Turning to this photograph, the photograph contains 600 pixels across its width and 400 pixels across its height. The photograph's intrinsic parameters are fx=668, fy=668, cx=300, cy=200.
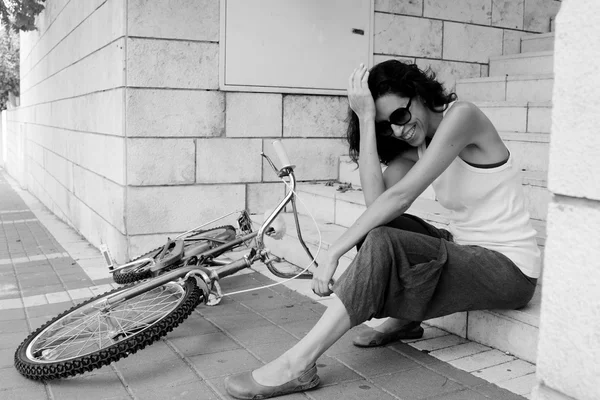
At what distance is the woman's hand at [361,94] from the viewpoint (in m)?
3.04

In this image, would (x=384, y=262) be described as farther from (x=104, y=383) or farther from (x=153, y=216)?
(x=153, y=216)

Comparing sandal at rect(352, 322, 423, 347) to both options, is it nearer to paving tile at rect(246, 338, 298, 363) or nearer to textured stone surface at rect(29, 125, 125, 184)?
paving tile at rect(246, 338, 298, 363)

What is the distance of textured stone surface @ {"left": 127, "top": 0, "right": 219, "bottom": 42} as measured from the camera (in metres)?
5.35

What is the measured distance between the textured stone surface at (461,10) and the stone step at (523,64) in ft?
1.46

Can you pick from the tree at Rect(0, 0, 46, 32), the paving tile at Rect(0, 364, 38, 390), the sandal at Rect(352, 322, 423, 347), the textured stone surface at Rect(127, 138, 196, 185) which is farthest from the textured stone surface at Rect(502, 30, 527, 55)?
the tree at Rect(0, 0, 46, 32)

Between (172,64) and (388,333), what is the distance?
3121 mm

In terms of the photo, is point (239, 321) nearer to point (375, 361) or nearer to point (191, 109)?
point (375, 361)

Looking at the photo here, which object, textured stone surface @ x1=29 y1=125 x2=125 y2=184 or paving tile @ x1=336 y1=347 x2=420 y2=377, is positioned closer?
paving tile @ x1=336 y1=347 x2=420 y2=377

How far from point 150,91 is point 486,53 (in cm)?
358

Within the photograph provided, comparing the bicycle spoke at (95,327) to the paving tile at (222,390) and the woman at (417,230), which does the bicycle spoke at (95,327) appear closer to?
the paving tile at (222,390)

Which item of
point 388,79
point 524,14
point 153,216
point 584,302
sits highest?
point 524,14

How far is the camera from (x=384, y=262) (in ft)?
9.13

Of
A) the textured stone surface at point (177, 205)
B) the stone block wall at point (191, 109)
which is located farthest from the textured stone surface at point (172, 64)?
the textured stone surface at point (177, 205)

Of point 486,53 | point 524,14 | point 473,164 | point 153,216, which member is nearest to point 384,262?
point 473,164
